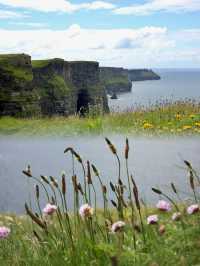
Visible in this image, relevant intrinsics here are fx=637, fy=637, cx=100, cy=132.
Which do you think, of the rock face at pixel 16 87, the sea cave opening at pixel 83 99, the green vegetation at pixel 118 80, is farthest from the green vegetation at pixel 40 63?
the green vegetation at pixel 118 80

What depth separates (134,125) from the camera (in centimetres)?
1612

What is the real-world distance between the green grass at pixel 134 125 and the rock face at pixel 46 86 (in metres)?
1.30

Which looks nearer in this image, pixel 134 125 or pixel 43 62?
pixel 134 125

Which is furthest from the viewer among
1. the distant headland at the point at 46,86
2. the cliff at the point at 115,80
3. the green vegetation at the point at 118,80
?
the green vegetation at the point at 118,80

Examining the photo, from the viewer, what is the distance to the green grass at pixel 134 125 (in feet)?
49.9

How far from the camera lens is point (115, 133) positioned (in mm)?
14875

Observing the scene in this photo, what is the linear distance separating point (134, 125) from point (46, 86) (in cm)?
3744

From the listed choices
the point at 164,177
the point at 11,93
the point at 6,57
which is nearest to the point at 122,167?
the point at 164,177

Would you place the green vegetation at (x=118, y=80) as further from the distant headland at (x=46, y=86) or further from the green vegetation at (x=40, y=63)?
the green vegetation at (x=40, y=63)

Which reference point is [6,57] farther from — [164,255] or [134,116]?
[164,255]

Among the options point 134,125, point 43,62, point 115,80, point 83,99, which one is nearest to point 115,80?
point 115,80

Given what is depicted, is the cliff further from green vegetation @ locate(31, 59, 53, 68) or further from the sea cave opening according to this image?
green vegetation @ locate(31, 59, 53, 68)

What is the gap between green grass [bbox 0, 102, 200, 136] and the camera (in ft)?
49.9

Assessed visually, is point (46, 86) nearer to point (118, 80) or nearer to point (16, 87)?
point (16, 87)
